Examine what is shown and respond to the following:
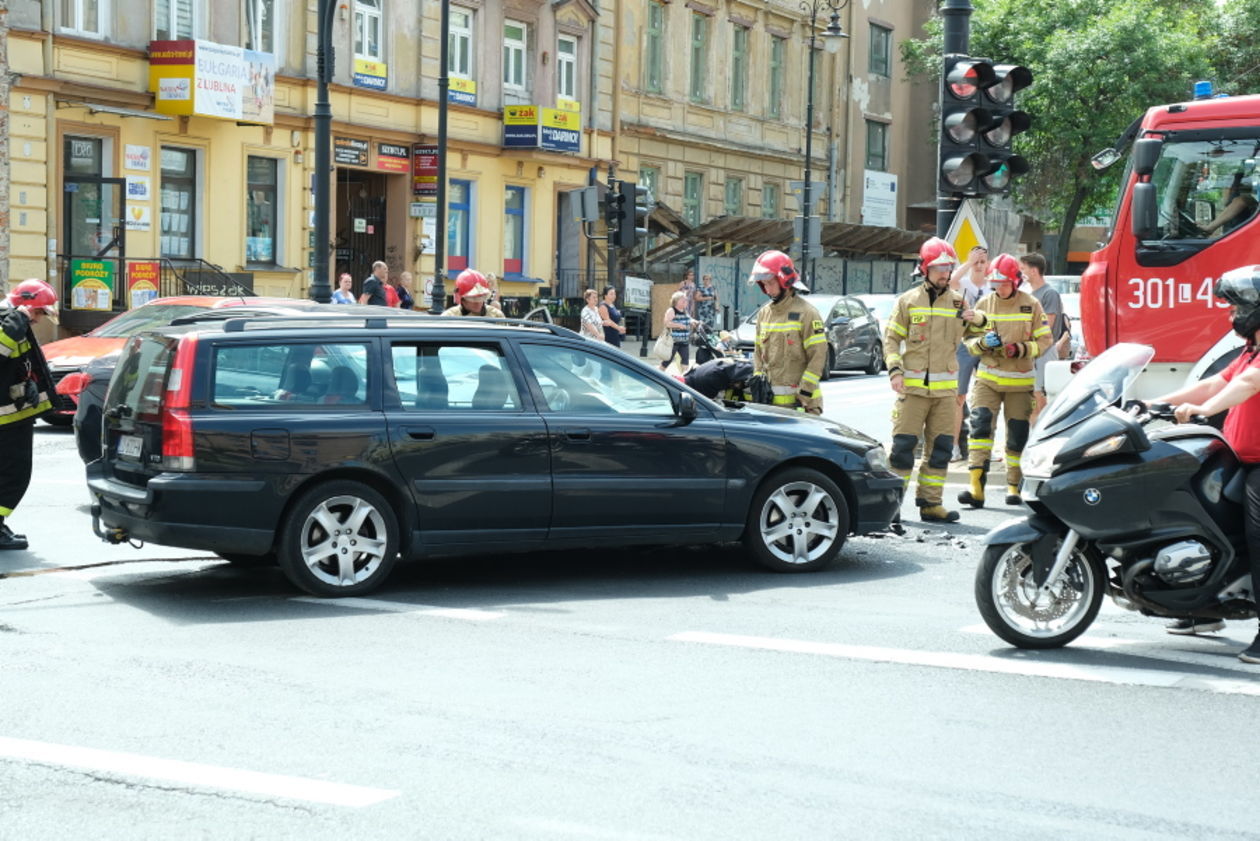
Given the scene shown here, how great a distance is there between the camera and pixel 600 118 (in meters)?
38.8

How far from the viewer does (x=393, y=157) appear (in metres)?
33.0

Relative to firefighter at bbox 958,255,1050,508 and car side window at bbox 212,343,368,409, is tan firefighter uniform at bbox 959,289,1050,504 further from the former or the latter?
car side window at bbox 212,343,368,409

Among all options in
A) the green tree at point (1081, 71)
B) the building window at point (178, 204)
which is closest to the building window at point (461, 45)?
the building window at point (178, 204)

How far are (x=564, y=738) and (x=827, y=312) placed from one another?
25.9m

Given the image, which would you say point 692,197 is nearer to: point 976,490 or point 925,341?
point 976,490

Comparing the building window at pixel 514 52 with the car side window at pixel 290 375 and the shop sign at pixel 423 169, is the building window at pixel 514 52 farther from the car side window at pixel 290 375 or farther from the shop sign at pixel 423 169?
the car side window at pixel 290 375

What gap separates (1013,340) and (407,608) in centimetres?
561

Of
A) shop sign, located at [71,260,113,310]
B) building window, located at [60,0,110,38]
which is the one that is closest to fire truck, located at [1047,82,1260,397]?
shop sign, located at [71,260,113,310]

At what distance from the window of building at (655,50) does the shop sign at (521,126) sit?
563 centimetres

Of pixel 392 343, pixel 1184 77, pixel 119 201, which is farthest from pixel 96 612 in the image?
pixel 1184 77

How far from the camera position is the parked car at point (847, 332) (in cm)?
3147

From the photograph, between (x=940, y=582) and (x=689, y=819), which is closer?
(x=689, y=819)

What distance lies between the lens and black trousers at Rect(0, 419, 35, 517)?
10336 mm

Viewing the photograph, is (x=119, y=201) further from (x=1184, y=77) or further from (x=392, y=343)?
(x=1184, y=77)
